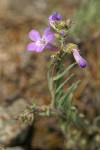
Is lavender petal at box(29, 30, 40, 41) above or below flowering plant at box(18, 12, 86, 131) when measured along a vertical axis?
above

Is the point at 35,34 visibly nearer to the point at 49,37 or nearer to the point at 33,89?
the point at 49,37

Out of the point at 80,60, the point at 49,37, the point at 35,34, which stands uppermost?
the point at 35,34

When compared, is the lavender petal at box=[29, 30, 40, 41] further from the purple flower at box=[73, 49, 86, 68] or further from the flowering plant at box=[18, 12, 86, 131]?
the purple flower at box=[73, 49, 86, 68]

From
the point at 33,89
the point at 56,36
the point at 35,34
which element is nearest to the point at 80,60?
the point at 56,36

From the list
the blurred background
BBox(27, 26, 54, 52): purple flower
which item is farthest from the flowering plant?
the blurred background

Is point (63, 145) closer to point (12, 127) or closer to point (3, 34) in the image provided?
point (12, 127)

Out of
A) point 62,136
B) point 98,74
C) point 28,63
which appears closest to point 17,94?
point 28,63
